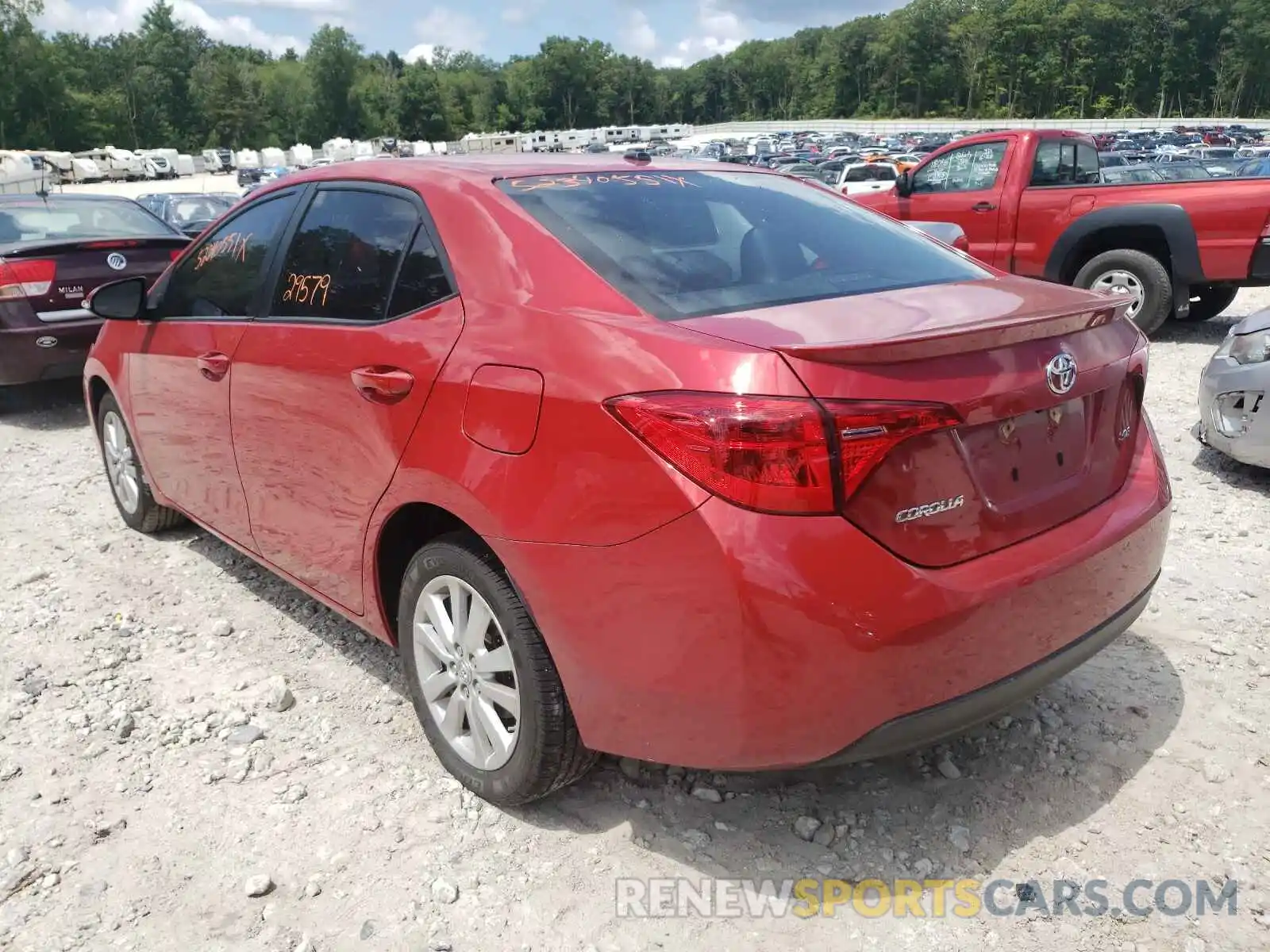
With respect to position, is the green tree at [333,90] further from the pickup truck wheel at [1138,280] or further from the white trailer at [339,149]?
the pickup truck wheel at [1138,280]

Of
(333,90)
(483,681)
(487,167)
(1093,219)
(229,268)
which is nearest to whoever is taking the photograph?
(483,681)

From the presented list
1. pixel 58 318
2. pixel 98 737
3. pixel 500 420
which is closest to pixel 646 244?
pixel 500 420

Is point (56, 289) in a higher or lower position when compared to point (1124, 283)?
higher

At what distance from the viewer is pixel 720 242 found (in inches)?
106

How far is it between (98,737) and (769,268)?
8.29 feet

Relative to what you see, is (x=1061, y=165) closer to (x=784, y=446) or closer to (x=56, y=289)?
(x=56, y=289)

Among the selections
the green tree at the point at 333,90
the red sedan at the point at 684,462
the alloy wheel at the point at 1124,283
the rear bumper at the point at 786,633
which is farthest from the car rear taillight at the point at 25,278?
the green tree at the point at 333,90

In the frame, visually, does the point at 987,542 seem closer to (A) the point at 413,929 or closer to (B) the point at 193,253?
(A) the point at 413,929

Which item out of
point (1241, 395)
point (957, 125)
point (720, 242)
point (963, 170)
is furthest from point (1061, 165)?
point (957, 125)

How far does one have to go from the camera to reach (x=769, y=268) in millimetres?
2609

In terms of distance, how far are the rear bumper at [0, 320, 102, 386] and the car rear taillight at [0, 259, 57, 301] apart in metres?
0.24

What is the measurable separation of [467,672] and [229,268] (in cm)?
195

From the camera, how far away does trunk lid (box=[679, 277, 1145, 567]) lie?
6.54ft

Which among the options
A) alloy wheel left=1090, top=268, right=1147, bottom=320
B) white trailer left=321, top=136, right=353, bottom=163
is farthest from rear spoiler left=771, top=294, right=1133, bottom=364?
white trailer left=321, top=136, right=353, bottom=163
